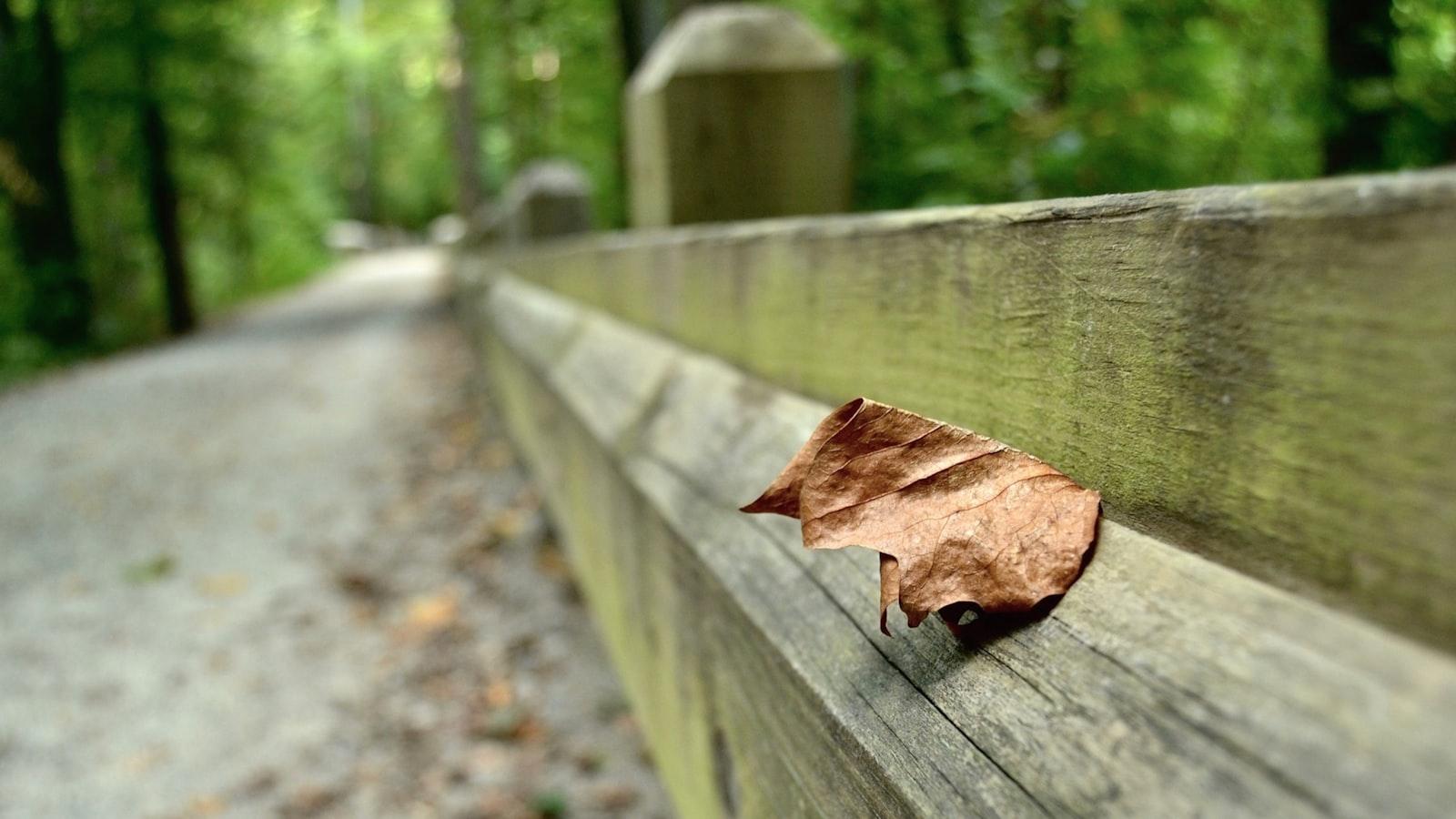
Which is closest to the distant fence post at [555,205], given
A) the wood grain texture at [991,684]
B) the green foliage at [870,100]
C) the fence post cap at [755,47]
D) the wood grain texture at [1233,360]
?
the green foliage at [870,100]

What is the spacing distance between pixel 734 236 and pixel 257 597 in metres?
3.24

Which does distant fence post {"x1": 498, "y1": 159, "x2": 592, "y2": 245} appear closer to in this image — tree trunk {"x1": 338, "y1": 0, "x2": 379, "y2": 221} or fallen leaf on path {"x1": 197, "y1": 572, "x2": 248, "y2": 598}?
fallen leaf on path {"x1": 197, "y1": 572, "x2": 248, "y2": 598}

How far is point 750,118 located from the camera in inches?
94.0

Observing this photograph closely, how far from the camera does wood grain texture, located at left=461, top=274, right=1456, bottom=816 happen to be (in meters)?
0.45

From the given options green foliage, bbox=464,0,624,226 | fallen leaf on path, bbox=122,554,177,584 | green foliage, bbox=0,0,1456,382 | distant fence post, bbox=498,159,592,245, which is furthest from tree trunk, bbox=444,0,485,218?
fallen leaf on path, bbox=122,554,177,584

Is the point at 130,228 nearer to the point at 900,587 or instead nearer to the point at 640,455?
the point at 640,455

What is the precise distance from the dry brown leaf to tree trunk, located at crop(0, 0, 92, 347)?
1325 centimetres

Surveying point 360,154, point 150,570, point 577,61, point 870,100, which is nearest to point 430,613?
point 150,570

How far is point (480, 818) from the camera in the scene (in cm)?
250

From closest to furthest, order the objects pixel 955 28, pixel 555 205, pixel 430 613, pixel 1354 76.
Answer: pixel 1354 76
pixel 430 613
pixel 955 28
pixel 555 205

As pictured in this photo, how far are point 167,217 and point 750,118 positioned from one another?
47.6 ft

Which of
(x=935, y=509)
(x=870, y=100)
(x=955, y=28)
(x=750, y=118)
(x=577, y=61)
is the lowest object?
(x=935, y=509)

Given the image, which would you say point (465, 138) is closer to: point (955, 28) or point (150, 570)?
point (150, 570)

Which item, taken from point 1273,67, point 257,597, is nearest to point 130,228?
point 257,597
